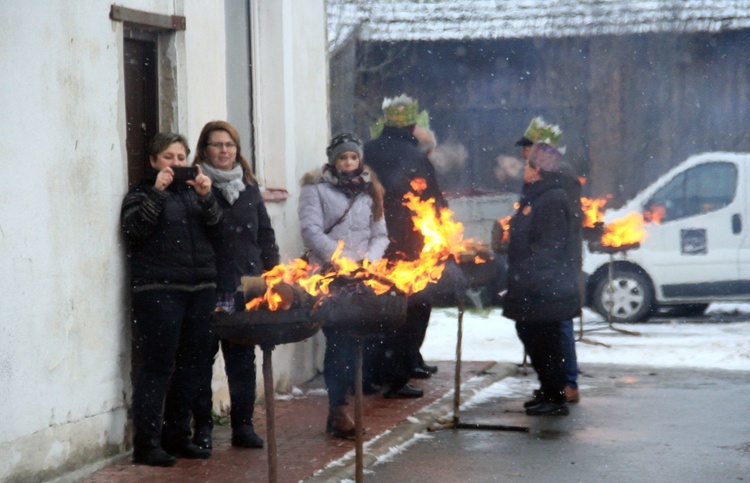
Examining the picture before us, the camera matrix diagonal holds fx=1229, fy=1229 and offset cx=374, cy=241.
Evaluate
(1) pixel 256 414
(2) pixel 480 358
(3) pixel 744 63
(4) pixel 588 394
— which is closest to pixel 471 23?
(3) pixel 744 63

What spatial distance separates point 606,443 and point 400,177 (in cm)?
299

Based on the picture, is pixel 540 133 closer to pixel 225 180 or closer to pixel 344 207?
pixel 344 207

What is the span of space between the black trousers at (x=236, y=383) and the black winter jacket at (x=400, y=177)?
Result: 8.21 feet

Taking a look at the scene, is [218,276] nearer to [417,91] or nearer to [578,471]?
[578,471]

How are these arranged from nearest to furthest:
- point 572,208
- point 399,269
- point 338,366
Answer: point 399,269, point 338,366, point 572,208

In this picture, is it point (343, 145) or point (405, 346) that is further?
point (405, 346)

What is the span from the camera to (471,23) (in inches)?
863

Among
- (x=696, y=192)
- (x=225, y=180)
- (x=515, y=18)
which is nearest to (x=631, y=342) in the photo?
(x=696, y=192)

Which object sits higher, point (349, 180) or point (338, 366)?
point (349, 180)

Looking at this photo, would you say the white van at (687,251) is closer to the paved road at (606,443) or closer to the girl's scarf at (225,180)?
the paved road at (606,443)

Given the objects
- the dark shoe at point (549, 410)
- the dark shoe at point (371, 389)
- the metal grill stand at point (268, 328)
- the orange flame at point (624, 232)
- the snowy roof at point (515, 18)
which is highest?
the snowy roof at point (515, 18)

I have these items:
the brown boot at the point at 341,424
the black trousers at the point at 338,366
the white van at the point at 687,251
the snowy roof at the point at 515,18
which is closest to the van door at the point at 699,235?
the white van at the point at 687,251

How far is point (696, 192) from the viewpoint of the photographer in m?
15.5

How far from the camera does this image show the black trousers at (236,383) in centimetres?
770
